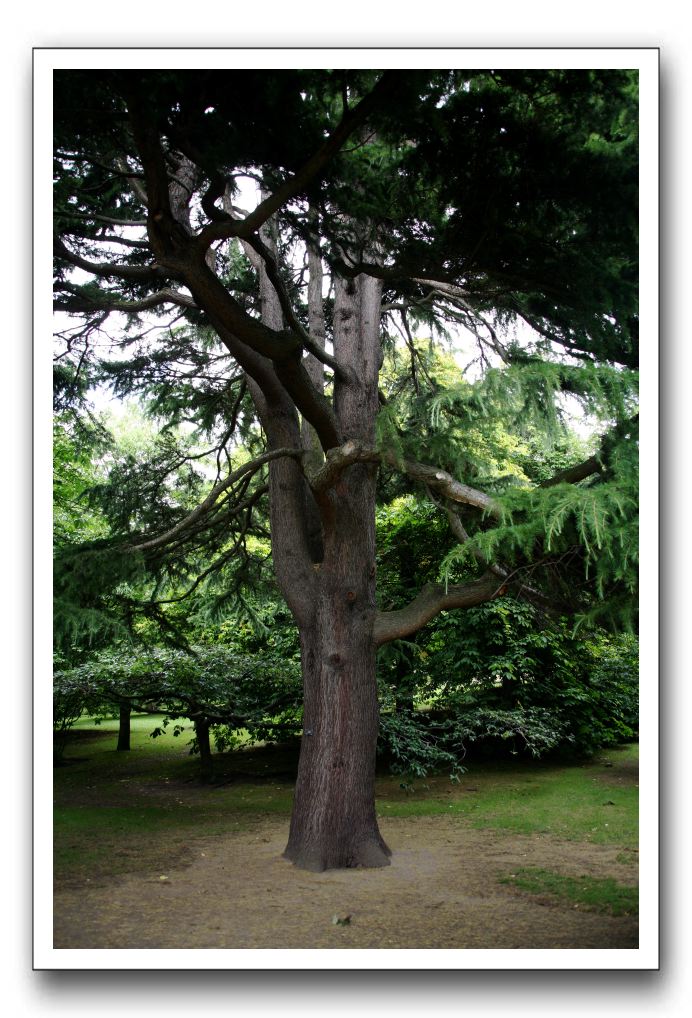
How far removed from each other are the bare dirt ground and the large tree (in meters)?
0.36

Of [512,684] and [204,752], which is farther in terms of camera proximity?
[512,684]

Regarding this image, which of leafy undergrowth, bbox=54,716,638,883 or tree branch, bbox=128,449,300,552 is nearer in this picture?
tree branch, bbox=128,449,300,552

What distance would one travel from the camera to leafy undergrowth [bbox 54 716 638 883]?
5.10 meters

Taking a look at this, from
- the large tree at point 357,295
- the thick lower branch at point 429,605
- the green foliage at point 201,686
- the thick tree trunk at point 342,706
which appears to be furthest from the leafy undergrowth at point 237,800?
the thick lower branch at point 429,605

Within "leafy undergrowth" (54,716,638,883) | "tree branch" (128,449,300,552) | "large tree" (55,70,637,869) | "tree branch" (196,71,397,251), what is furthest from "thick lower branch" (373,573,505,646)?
"tree branch" (196,71,397,251)

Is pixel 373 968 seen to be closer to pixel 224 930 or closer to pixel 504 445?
pixel 224 930

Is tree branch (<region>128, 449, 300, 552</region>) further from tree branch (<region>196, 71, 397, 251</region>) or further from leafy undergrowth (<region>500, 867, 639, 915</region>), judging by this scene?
leafy undergrowth (<region>500, 867, 639, 915</region>)

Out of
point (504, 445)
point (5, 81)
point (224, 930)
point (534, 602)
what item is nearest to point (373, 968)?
point (224, 930)

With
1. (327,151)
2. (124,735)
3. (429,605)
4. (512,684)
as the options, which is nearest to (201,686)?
(124,735)

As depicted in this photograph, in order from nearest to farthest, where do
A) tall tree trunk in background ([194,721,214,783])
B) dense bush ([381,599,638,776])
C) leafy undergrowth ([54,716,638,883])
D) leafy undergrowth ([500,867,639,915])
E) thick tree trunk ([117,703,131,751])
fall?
1. leafy undergrowth ([500,867,639,915])
2. leafy undergrowth ([54,716,638,883])
3. tall tree trunk in background ([194,721,214,783])
4. dense bush ([381,599,638,776])
5. thick tree trunk ([117,703,131,751])

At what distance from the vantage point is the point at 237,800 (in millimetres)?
6816

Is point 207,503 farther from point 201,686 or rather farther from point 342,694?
point 201,686

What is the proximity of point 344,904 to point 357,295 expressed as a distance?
3.93 m
